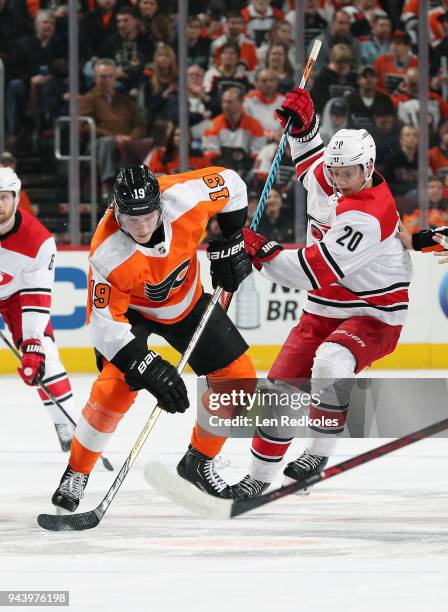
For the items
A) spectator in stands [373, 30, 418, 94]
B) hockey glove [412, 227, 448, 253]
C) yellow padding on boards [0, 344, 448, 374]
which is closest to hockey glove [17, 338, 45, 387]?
hockey glove [412, 227, 448, 253]

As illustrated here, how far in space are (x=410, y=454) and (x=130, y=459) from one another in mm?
1655

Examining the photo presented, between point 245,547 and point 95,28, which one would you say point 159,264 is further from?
point 95,28

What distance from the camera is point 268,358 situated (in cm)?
798

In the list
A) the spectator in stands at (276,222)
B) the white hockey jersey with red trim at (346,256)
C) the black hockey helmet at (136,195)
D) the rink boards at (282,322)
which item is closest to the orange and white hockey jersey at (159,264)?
the black hockey helmet at (136,195)

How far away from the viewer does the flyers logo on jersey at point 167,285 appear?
12.7ft

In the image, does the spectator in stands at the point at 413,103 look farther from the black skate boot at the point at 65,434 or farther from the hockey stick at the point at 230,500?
the hockey stick at the point at 230,500

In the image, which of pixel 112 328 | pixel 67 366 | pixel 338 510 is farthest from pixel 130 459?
pixel 67 366

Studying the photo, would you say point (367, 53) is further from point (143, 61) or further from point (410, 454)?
point (410, 454)

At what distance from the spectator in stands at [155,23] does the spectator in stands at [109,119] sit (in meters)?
0.30

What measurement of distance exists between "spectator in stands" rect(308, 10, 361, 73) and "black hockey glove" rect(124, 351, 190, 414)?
15.6 ft

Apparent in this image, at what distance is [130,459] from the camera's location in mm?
3756

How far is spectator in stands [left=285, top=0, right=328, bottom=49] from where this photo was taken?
7879mm

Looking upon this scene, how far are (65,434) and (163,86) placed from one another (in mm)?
3266

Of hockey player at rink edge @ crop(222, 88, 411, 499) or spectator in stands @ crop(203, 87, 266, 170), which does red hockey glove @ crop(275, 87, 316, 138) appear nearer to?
hockey player at rink edge @ crop(222, 88, 411, 499)
